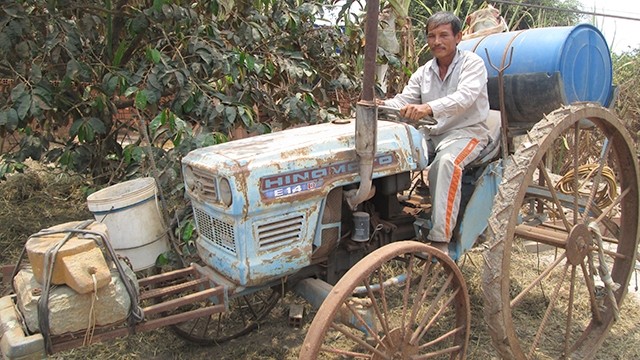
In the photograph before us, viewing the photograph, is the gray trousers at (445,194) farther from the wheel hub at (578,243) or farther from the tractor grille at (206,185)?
the tractor grille at (206,185)

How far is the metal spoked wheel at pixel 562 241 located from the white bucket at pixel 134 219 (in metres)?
1.74

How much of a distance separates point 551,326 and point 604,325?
0.48 meters

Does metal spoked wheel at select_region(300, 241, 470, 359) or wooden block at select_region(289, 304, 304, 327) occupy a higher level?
metal spoked wheel at select_region(300, 241, 470, 359)

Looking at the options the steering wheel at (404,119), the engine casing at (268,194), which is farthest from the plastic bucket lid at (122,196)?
the steering wheel at (404,119)

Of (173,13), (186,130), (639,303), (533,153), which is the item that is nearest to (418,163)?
(533,153)

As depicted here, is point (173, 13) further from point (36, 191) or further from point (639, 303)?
point (639, 303)

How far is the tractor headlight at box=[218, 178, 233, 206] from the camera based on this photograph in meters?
2.23

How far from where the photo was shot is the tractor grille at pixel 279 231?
2338 mm

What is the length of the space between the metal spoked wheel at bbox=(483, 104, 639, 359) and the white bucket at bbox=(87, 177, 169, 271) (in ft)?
5.70

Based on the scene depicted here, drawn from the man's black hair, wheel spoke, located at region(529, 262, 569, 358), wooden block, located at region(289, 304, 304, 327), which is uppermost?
the man's black hair

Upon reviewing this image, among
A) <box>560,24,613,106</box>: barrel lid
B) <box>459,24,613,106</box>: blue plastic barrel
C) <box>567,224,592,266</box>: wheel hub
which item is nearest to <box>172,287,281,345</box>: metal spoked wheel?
<box>567,224,592,266</box>: wheel hub

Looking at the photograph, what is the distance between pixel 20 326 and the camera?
6.15ft

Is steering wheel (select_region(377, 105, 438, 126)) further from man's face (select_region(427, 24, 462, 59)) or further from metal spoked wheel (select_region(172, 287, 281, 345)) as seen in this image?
metal spoked wheel (select_region(172, 287, 281, 345))

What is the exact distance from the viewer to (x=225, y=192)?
7.39 feet
